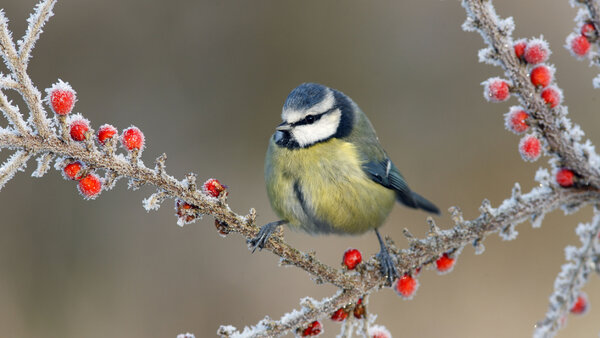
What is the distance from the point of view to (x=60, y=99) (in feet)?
3.46

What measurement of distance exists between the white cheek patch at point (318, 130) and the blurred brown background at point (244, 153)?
3.71ft

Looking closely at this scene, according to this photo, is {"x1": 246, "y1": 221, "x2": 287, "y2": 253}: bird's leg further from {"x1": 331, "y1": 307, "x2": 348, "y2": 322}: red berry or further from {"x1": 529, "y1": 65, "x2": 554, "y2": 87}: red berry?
{"x1": 529, "y1": 65, "x2": 554, "y2": 87}: red berry

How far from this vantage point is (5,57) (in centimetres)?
98

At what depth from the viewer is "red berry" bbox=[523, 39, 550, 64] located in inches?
44.8

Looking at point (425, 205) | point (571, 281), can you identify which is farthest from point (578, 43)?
point (425, 205)

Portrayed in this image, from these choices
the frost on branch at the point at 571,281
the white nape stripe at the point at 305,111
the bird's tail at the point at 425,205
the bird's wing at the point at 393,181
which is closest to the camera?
the frost on branch at the point at 571,281

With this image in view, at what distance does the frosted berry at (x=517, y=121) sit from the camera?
3.89 feet

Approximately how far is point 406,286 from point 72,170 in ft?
2.80

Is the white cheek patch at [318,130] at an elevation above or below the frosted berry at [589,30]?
above

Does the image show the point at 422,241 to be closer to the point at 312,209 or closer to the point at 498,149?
the point at 312,209

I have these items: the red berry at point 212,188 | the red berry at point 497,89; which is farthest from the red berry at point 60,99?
the red berry at point 497,89

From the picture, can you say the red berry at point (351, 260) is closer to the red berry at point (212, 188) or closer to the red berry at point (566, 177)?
the red berry at point (212, 188)

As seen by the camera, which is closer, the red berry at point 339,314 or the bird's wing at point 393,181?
the red berry at point 339,314

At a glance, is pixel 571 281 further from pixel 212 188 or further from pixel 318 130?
pixel 318 130
